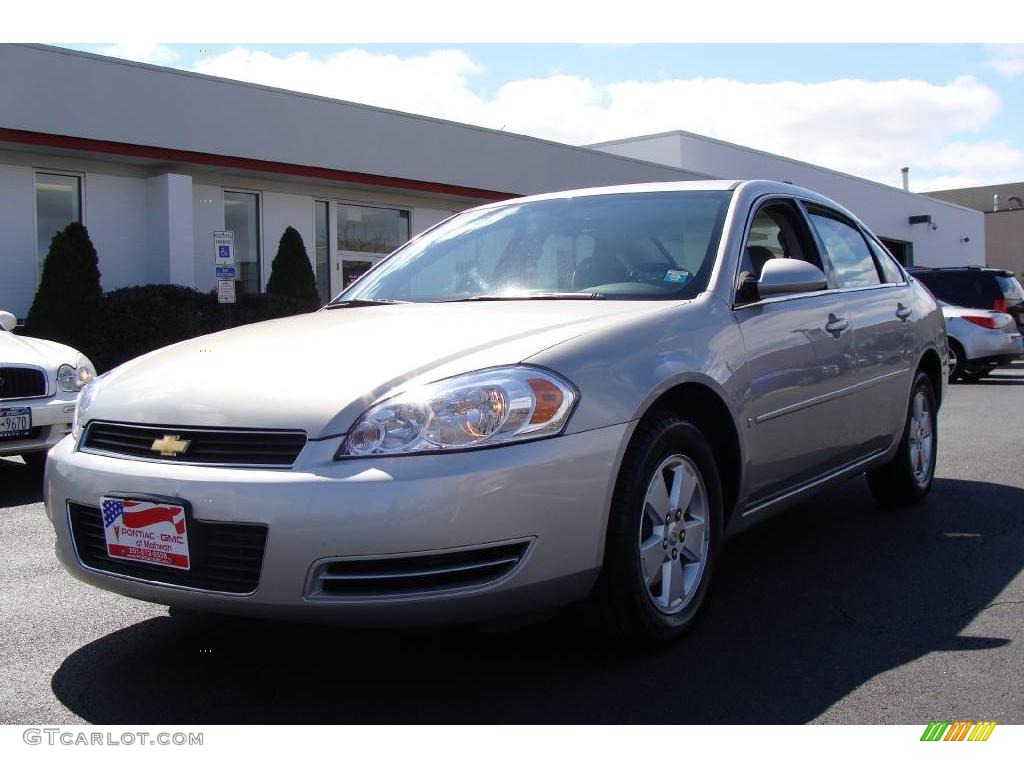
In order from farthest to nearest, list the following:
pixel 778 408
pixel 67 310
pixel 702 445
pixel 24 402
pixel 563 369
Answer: pixel 67 310, pixel 24 402, pixel 778 408, pixel 702 445, pixel 563 369

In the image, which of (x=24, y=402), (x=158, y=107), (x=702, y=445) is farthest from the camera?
(x=158, y=107)

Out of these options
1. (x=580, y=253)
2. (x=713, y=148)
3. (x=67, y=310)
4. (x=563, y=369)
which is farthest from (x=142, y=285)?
(x=713, y=148)

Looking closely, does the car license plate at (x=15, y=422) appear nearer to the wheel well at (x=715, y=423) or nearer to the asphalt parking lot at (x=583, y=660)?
the asphalt parking lot at (x=583, y=660)

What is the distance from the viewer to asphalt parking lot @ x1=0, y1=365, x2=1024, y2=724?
3.01 metres

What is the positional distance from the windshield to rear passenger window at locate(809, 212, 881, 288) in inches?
36.1

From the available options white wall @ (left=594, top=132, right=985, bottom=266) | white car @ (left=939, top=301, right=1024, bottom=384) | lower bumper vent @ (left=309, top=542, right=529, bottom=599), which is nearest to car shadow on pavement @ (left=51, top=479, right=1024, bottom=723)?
lower bumper vent @ (left=309, top=542, right=529, bottom=599)

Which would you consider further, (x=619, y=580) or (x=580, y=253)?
(x=580, y=253)

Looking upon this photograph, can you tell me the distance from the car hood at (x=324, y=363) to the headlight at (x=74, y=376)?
11.7 feet

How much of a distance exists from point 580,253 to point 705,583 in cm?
140

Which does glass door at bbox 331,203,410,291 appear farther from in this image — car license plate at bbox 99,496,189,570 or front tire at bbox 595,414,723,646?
car license plate at bbox 99,496,189,570

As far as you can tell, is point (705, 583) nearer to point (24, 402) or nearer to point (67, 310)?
point (24, 402)

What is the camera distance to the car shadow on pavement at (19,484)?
6.52 m

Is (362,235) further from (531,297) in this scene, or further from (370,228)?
(531,297)

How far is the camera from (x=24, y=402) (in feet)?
22.0
